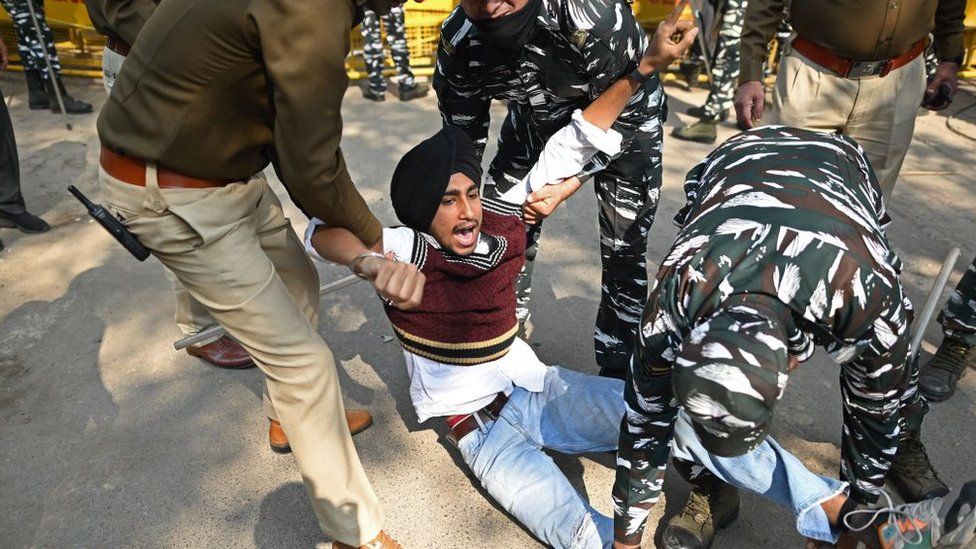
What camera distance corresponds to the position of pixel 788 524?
226 centimetres

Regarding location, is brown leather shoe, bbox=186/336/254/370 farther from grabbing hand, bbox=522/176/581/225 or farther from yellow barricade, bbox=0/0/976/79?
yellow barricade, bbox=0/0/976/79

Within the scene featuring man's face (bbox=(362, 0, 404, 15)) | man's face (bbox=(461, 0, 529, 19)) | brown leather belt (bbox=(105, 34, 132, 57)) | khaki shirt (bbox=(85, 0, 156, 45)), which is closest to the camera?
man's face (bbox=(362, 0, 404, 15))

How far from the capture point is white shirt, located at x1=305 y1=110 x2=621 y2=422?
7.59 feet

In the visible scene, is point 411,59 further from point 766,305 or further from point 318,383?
point 766,305

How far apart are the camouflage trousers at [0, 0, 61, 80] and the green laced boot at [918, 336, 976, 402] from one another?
6.06m

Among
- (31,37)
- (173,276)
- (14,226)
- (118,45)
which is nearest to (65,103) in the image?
(31,37)

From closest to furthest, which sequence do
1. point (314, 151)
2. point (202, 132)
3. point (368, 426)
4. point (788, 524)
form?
point (314, 151) < point (202, 132) < point (788, 524) < point (368, 426)

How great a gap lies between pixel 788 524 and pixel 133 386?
251 centimetres

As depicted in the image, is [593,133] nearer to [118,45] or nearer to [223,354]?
Result: [223,354]

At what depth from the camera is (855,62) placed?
268 cm

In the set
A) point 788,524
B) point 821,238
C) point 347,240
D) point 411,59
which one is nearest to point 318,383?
point 347,240

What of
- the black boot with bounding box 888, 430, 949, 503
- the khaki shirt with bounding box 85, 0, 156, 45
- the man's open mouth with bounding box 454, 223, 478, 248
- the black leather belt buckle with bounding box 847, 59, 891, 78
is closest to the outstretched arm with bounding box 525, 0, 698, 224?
the man's open mouth with bounding box 454, 223, 478, 248

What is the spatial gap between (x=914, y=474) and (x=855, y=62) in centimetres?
149

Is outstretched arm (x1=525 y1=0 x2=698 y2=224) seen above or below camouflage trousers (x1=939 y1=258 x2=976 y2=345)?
above
